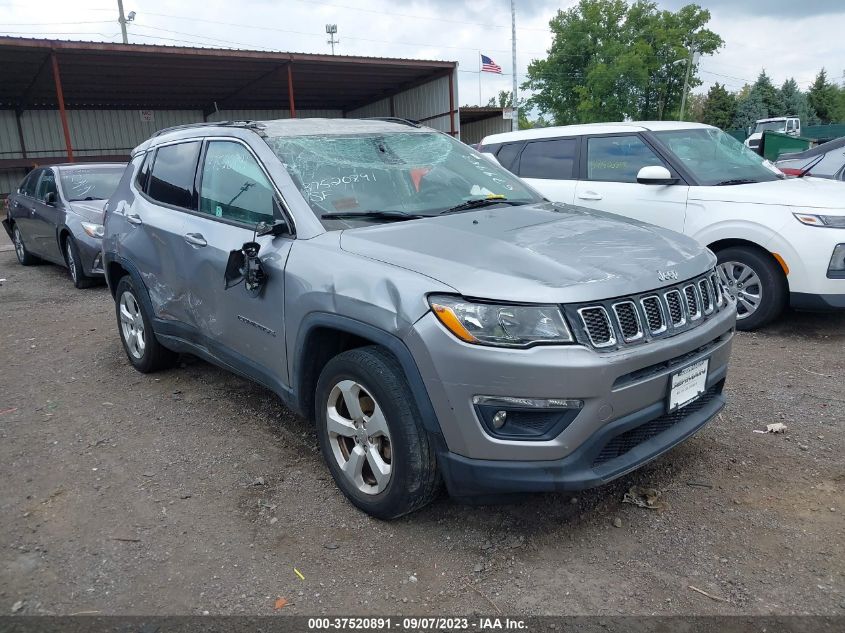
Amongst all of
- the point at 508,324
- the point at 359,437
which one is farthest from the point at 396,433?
the point at 508,324

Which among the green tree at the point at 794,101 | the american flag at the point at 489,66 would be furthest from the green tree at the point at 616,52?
the american flag at the point at 489,66

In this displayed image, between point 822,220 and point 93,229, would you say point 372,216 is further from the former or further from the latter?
point 93,229

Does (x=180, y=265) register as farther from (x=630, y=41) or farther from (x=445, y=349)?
(x=630, y=41)

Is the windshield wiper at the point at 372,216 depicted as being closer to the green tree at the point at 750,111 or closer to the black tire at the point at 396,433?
the black tire at the point at 396,433

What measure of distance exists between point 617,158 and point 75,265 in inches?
263

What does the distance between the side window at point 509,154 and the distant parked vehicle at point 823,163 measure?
3.20m

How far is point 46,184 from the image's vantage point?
9.11 metres

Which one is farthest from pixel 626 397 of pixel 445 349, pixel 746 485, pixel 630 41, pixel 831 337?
pixel 630 41

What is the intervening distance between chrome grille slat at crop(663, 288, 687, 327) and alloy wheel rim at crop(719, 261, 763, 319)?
2.95m

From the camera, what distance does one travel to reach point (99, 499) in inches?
128

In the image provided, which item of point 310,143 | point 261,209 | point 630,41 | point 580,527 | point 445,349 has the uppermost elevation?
point 630,41

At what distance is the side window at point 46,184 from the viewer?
29.1 feet

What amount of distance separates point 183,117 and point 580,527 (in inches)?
1225

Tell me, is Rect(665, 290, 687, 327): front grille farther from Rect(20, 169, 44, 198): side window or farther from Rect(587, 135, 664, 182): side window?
Rect(20, 169, 44, 198): side window
